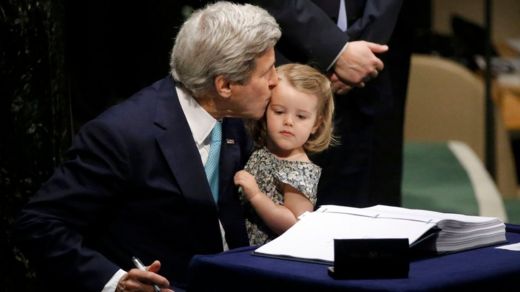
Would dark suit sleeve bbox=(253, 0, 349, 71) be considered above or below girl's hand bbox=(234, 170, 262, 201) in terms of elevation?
above

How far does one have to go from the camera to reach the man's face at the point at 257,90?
285 cm

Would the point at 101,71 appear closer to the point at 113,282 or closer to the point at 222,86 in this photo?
the point at 222,86

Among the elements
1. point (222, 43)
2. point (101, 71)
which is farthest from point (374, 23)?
point (101, 71)

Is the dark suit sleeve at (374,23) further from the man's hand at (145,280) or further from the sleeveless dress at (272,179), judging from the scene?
the man's hand at (145,280)

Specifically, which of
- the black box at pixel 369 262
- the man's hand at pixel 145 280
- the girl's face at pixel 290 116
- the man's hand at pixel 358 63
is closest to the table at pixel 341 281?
the black box at pixel 369 262

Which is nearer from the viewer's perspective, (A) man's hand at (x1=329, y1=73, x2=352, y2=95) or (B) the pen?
(B) the pen

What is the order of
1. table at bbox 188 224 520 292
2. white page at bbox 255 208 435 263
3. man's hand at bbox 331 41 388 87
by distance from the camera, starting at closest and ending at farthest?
table at bbox 188 224 520 292
white page at bbox 255 208 435 263
man's hand at bbox 331 41 388 87

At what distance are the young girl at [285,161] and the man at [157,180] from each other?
0.15 feet

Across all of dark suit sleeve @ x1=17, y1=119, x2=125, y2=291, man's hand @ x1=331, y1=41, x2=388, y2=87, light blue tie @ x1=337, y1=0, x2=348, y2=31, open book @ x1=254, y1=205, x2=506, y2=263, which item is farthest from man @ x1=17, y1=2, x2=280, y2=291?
light blue tie @ x1=337, y1=0, x2=348, y2=31

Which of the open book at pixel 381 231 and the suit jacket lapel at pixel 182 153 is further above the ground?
the suit jacket lapel at pixel 182 153

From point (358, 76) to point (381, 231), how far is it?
777 millimetres

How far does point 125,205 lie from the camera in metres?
2.81

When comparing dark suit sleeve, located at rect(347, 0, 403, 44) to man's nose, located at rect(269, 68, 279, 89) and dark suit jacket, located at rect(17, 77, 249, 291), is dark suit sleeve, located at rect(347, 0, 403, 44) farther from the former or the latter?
dark suit jacket, located at rect(17, 77, 249, 291)

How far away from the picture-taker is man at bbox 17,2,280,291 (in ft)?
9.07
